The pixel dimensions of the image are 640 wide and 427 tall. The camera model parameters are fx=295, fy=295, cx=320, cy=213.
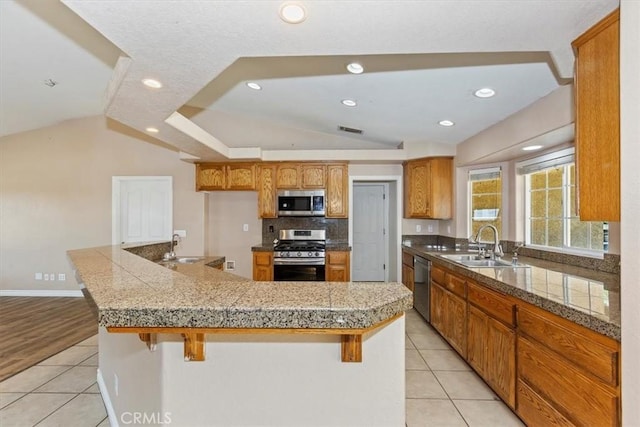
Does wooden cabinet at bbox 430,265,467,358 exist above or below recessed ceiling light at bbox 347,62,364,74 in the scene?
below

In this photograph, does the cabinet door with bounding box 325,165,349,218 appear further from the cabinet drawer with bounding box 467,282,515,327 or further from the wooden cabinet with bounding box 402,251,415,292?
the cabinet drawer with bounding box 467,282,515,327

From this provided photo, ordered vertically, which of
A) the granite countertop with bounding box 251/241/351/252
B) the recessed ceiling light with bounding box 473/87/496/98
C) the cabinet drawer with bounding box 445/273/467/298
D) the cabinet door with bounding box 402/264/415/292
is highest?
the recessed ceiling light with bounding box 473/87/496/98

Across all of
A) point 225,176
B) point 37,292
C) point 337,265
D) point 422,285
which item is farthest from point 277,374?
point 37,292

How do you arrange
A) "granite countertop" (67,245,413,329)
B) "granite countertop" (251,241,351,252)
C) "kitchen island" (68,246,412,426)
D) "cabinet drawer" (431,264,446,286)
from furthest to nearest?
"granite countertop" (251,241,351,252)
"cabinet drawer" (431,264,446,286)
"kitchen island" (68,246,412,426)
"granite countertop" (67,245,413,329)

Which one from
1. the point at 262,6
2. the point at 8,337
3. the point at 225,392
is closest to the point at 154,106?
the point at 262,6

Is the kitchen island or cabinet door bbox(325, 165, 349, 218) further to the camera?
cabinet door bbox(325, 165, 349, 218)

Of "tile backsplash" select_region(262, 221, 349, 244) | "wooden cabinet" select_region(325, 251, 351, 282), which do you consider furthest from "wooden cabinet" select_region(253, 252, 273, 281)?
"wooden cabinet" select_region(325, 251, 351, 282)

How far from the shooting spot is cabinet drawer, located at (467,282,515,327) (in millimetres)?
1947

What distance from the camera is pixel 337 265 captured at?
440cm

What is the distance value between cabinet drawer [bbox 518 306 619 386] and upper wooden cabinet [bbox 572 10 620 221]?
1.80ft

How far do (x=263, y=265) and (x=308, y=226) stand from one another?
985 millimetres

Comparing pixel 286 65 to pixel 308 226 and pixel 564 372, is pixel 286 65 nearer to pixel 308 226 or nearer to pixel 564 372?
pixel 308 226

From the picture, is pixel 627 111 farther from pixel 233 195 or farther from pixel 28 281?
pixel 28 281

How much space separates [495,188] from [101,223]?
5.96 metres
